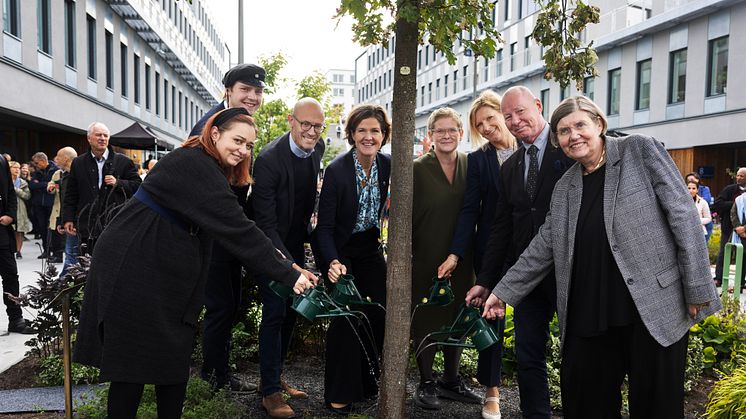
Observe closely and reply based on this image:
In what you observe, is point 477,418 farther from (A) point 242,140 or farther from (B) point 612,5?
(B) point 612,5

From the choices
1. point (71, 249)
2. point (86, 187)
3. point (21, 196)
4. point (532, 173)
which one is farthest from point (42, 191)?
point (532, 173)

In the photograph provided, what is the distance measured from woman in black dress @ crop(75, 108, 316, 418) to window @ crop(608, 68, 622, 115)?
27.5 metres

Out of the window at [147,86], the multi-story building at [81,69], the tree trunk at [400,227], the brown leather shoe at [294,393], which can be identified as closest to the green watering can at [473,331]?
the tree trunk at [400,227]

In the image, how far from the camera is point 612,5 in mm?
27672

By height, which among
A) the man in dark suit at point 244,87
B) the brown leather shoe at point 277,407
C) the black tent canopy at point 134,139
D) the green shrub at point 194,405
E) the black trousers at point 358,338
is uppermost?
the black tent canopy at point 134,139

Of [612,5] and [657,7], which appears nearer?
[657,7]

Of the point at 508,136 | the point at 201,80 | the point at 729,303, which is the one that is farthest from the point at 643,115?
the point at 201,80

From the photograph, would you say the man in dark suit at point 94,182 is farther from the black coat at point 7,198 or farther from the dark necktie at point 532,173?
the dark necktie at point 532,173

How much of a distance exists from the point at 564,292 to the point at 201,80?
45.6m

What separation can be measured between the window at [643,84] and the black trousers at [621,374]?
2505 cm

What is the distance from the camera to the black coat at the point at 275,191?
3.92m

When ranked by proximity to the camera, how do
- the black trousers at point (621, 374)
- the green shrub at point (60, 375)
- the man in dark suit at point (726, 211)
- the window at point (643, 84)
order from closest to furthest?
the black trousers at point (621, 374)
the green shrub at point (60, 375)
the man in dark suit at point (726, 211)
the window at point (643, 84)

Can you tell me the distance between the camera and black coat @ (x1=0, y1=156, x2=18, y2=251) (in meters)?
6.22

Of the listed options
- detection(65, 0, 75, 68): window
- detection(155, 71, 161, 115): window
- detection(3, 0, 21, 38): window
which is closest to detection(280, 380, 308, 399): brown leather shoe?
detection(3, 0, 21, 38): window
